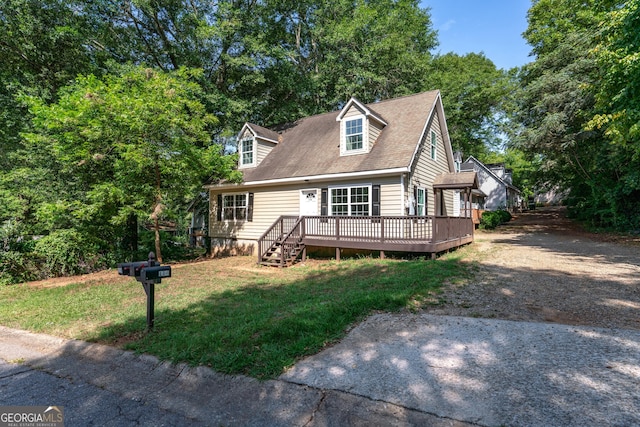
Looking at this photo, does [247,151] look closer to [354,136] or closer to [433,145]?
[354,136]

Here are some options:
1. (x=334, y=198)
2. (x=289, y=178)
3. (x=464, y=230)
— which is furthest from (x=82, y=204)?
(x=464, y=230)

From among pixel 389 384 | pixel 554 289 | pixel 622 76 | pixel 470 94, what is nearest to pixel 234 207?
pixel 554 289

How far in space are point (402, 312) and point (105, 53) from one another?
63.3ft

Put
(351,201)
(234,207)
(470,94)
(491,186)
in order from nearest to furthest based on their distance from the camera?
1. (351,201)
2. (234,207)
3. (470,94)
4. (491,186)

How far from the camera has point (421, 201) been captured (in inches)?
507

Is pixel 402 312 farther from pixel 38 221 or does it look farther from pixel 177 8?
pixel 177 8

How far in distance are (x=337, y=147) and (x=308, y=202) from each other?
281cm

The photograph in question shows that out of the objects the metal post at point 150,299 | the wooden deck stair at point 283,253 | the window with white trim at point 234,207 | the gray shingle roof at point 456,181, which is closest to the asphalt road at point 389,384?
the metal post at point 150,299

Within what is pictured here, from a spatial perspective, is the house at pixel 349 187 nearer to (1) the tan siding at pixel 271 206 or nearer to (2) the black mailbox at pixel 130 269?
(1) the tan siding at pixel 271 206

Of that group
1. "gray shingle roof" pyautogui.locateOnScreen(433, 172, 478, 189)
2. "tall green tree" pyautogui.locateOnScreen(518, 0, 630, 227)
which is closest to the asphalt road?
"gray shingle roof" pyautogui.locateOnScreen(433, 172, 478, 189)

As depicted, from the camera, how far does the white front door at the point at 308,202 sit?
13336mm

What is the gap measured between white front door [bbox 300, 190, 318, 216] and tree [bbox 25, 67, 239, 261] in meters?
4.13

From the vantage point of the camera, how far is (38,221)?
1122 centimetres

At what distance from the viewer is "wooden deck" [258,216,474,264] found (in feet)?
33.8
